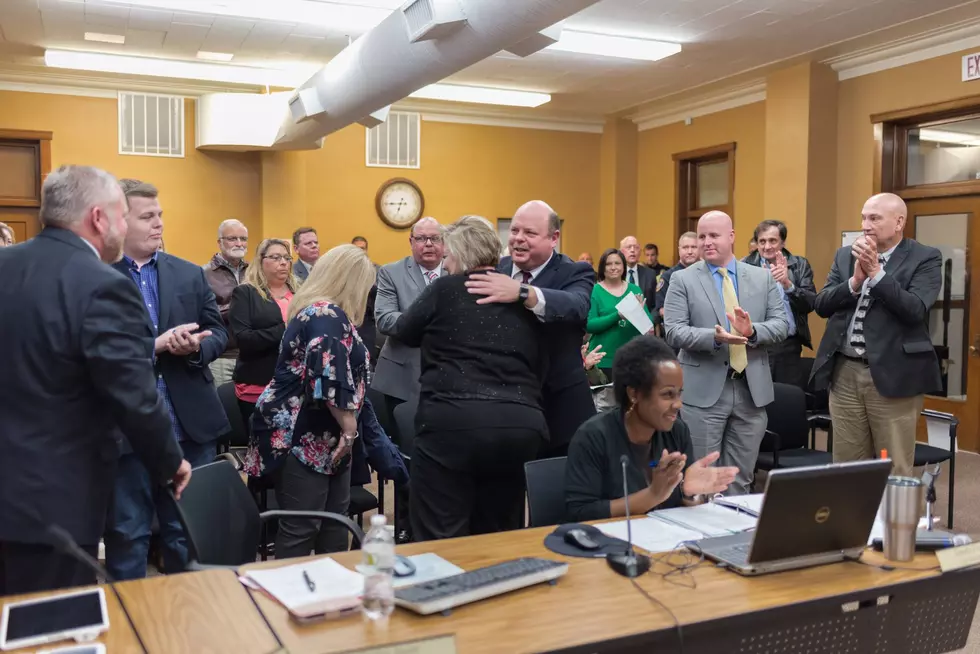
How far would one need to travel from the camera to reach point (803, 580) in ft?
6.67

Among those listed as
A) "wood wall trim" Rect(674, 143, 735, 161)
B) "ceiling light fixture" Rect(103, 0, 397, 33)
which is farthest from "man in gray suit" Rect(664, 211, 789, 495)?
"wood wall trim" Rect(674, 143, 735, 161)

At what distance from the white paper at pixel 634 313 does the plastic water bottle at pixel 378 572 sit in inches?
114

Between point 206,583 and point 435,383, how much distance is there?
114 cm

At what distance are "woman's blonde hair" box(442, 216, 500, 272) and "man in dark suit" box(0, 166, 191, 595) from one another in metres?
1.07

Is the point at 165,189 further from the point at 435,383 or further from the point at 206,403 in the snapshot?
the point at 435,383

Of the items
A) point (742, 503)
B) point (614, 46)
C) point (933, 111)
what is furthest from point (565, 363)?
point (933, 111)

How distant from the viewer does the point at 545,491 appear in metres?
2.73

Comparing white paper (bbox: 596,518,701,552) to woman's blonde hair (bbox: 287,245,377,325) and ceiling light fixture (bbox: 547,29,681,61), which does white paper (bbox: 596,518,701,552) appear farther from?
ceiling light fixture (bbox: 547,29,681,61)

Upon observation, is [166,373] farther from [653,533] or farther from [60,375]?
[653,533]

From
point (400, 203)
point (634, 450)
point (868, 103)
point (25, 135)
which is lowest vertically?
point (634, 450)

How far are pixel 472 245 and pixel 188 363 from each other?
1.18m

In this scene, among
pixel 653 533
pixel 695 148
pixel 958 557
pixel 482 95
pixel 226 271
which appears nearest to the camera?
pixel 958 557

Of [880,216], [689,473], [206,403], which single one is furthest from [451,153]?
[689,473]

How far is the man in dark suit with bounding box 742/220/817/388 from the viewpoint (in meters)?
5.79
